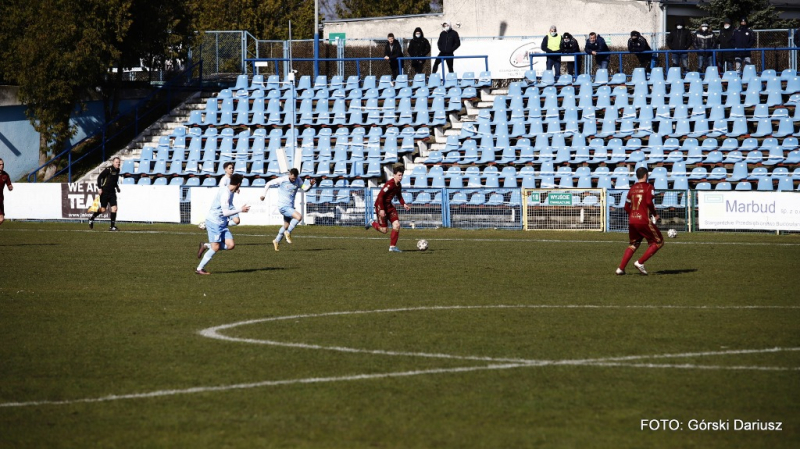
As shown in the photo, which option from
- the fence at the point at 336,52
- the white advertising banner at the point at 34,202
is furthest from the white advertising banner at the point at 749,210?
the white advertising banner at the point at 34,202

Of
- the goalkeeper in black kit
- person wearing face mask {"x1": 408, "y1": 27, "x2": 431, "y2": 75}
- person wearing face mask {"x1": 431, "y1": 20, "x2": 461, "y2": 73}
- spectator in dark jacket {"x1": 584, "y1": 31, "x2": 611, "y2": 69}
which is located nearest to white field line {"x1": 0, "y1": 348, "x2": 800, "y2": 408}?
the goalkeeper in black kit

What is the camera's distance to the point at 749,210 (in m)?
27.5

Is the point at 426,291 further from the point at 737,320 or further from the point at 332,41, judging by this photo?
the point at 332,41

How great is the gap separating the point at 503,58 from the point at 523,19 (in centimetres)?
704

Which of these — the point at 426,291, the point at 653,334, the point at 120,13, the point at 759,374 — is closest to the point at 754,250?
the point at 426,291

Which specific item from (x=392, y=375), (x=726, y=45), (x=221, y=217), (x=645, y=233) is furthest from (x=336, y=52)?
(x=392, y=375)

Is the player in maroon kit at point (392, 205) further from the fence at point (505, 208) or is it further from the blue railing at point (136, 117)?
the blue railing at point (136, 117)

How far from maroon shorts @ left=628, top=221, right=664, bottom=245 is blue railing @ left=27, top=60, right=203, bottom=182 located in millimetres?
28018

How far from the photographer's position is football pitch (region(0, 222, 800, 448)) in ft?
23.5

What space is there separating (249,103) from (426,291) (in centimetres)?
2615

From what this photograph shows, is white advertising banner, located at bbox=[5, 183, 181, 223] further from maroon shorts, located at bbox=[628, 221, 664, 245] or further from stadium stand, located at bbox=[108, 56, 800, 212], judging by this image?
maroon shorts, located at bbox=[628, 221, 664, 245]

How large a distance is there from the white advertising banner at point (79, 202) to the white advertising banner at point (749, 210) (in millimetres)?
16794

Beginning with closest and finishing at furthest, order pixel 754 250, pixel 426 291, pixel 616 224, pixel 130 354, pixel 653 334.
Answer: pixel 130 354 < pixel 653 334 < pixel 426 291 < pixel 754 250 < pixel 616 224

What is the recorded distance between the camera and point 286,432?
7074 mm
